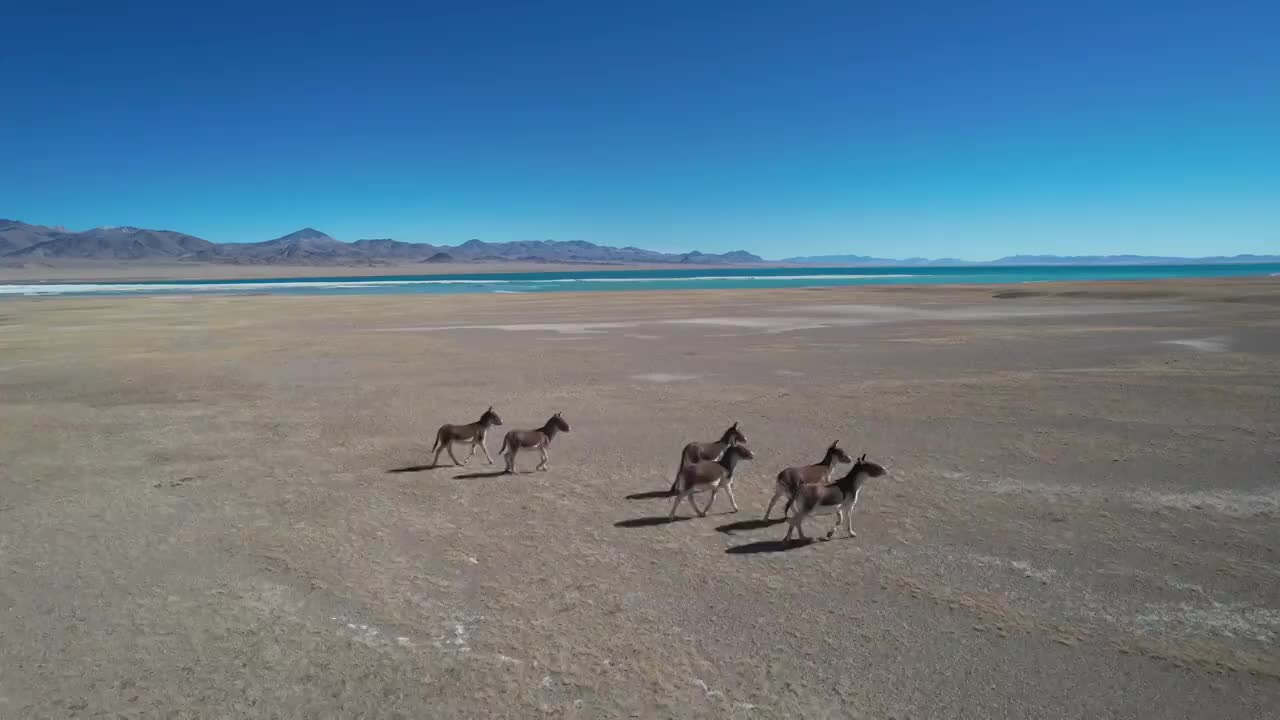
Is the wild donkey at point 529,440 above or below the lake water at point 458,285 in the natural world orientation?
below

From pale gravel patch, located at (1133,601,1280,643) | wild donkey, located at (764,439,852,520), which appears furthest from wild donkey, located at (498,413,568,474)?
pale gravel patch, located at (1133,601,1280,643)

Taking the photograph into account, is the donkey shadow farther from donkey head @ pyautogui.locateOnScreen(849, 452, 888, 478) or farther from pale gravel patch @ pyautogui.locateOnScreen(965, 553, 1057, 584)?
pale gravel patch @ pyautogui.locateOnScreen(965, 553, 1057, 584)

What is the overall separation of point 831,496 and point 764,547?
961mm

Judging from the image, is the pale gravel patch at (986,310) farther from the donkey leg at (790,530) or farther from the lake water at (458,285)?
the lake water at (458,285)

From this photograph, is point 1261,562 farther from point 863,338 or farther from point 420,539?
point 863,338

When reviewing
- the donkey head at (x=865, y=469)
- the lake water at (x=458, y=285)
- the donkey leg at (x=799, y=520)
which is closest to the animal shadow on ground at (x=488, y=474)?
the donkey leg at (x=799, y=520)

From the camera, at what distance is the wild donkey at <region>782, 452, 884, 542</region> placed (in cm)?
806

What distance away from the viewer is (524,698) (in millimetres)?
5367

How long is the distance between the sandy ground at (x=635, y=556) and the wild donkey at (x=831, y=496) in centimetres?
39

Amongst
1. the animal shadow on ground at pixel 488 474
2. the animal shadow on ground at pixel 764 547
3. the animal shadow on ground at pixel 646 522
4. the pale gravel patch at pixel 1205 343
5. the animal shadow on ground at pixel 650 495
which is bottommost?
the animal shadow on ground at pixel 488 474

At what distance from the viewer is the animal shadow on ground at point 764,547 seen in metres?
7.99

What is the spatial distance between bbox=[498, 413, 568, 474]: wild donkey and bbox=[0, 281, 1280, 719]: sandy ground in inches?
16.5

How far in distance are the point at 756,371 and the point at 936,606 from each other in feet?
44.5

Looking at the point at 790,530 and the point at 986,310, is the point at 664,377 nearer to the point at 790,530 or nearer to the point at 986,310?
the point at 790,530
